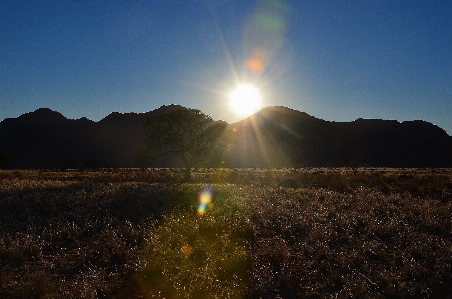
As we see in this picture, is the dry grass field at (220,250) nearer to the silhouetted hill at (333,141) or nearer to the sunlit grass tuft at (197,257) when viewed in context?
the sunlit grass tuft at (197,257)

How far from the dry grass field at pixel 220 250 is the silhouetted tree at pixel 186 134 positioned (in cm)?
2708

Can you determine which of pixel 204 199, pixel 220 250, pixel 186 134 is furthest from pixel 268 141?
pixel 220 250

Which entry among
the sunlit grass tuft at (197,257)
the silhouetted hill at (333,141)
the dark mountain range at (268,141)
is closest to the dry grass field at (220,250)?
the sunlit grass tuft at (197,257)

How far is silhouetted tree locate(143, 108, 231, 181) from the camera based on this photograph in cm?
4612

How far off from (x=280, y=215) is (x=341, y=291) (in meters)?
8.75

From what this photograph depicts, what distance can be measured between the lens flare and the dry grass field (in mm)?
314

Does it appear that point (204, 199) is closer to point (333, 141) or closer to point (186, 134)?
point (186, 134)

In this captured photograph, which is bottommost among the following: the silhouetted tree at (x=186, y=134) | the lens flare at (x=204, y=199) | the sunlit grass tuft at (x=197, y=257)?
the sunlit grass tuft at (x=197, y=257)

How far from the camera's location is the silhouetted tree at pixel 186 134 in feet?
151

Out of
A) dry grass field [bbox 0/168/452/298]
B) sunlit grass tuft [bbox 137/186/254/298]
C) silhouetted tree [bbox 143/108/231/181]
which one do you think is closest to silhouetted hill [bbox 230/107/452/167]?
silhouetted tree [bbox 143/108/231/181]

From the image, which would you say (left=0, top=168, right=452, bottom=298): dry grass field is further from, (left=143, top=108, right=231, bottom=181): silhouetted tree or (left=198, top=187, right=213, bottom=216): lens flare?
(left=143, top=108, right=231, bottom=181): silhouetted tree

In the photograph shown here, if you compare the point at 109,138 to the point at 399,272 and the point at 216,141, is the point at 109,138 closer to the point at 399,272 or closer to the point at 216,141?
the point at 216,141

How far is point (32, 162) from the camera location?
454 feet

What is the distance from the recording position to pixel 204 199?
21625 millimetres
